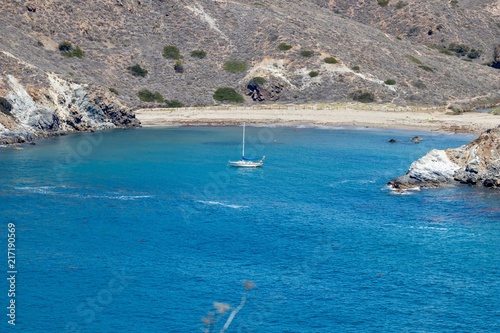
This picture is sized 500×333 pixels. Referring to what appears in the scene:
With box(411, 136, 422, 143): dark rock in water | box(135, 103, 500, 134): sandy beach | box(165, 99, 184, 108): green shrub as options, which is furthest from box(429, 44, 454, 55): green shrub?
box(411, 136, 422, 143): dark rock in water

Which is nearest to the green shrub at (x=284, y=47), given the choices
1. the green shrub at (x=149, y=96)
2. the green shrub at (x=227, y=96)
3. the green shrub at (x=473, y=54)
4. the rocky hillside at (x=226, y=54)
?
the rocky hillside at (x=226, y=54)

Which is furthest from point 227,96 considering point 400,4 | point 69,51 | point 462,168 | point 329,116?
point 400,4

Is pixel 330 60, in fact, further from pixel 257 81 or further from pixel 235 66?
pixel 235 66

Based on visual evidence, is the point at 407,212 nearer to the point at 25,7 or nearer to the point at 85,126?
the point at 85,126

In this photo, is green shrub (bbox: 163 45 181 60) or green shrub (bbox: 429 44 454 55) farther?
green shrub (bbox: 429 44 454 55)

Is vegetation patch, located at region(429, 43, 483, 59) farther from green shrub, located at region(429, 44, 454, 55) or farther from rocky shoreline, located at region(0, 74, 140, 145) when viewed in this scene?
rocky shoreline, located at region(0, 74, 140, 145)

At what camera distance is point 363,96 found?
413 feet

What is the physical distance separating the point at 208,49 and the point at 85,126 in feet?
140

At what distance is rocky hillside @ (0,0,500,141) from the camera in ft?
412

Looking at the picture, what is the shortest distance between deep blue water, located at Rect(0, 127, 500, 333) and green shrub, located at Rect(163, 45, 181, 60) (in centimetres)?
5762

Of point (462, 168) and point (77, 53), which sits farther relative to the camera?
point (77, 53)

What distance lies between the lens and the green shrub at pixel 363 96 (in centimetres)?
12531

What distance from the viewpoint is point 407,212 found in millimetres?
56875

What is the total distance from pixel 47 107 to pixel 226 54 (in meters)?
48.9
